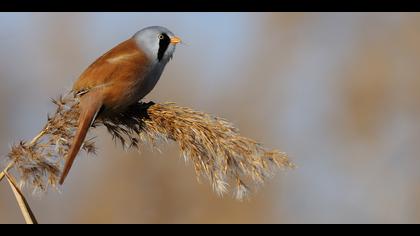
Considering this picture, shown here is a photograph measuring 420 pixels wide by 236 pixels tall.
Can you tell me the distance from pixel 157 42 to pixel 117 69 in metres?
0.37

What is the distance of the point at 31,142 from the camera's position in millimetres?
3391

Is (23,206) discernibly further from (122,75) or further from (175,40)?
(175,40)

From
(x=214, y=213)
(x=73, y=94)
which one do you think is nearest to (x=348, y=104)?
(x=214, y=213)

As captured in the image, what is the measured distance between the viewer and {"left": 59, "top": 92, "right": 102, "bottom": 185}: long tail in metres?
3.33

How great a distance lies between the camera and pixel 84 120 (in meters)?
3.61

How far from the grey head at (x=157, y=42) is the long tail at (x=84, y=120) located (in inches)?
22.2

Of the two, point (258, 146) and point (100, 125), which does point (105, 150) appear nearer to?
point (100, 125)

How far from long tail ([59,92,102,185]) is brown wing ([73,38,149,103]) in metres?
0.10

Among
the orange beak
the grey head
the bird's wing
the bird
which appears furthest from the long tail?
the orange beak

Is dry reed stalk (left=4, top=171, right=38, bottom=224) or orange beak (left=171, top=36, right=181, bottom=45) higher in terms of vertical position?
orange beak (left=171, top=36, right=181, bottom=45)

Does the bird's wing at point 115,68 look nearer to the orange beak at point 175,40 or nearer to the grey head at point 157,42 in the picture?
the grey head at point 157,42

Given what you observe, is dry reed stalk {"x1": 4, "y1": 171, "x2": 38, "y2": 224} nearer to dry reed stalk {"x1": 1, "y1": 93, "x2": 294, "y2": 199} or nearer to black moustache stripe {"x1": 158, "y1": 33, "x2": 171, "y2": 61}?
dry reed stalk {"x1": 1, "y1": 93, "x2": 294, "y2": 199}

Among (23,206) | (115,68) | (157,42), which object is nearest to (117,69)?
(115,68)

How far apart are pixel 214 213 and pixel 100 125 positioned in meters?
5.63
